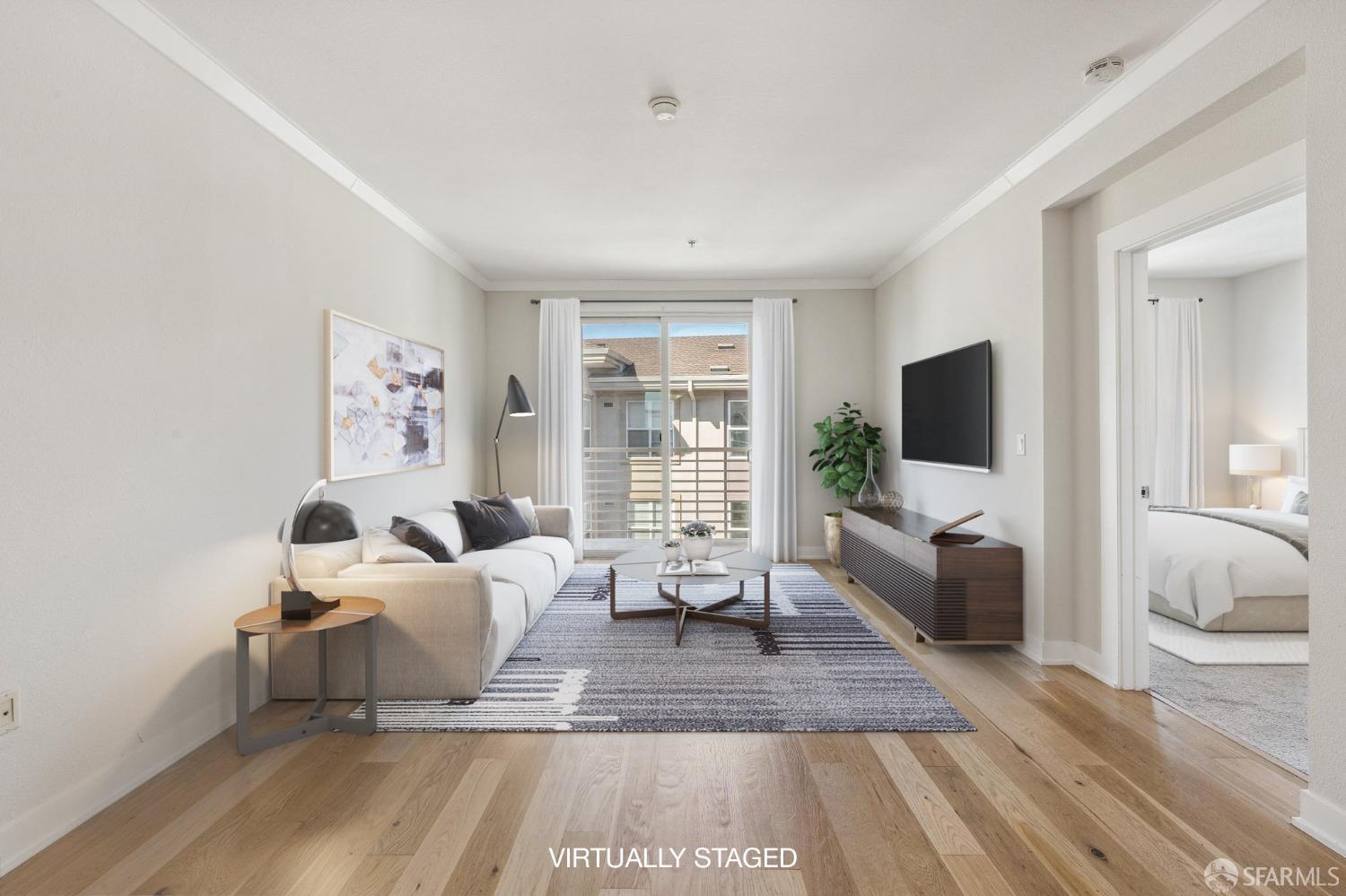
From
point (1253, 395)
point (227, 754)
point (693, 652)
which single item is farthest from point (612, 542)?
point (1253, 395)

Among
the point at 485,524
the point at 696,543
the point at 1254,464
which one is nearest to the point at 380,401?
the point at 485,524

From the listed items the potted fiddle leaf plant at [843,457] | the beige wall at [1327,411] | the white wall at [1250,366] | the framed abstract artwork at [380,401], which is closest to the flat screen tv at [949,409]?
the potted fiddle leaf plant at [843,457]

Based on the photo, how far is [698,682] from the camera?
299 cm

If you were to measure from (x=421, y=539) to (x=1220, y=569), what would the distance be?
4.26 metres

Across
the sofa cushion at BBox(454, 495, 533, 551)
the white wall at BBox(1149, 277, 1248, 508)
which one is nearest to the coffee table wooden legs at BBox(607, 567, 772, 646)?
the sofa cushion at BBox(454, 495, 533, 551)

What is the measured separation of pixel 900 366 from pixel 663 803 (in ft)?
13.7

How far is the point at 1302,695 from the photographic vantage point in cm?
273

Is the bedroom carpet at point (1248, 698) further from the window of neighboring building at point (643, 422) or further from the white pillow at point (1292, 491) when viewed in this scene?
the window of neighboring building at point (643, 422)

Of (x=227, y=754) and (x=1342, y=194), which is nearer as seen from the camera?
(x=1342, y=194)

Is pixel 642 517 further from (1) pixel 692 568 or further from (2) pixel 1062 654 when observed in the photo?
(2) pixel 1062 654

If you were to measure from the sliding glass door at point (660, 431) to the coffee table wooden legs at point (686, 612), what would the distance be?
1.90 meters

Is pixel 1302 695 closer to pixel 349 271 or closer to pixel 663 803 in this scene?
pixel 663 803

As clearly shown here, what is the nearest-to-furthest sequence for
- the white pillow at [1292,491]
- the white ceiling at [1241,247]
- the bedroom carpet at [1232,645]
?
1. the bedroom carpet at [1232,645]
2. the white ceiling at [1241,247]
3. the white pillow at [1292,491]

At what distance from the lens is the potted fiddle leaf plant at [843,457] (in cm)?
552
